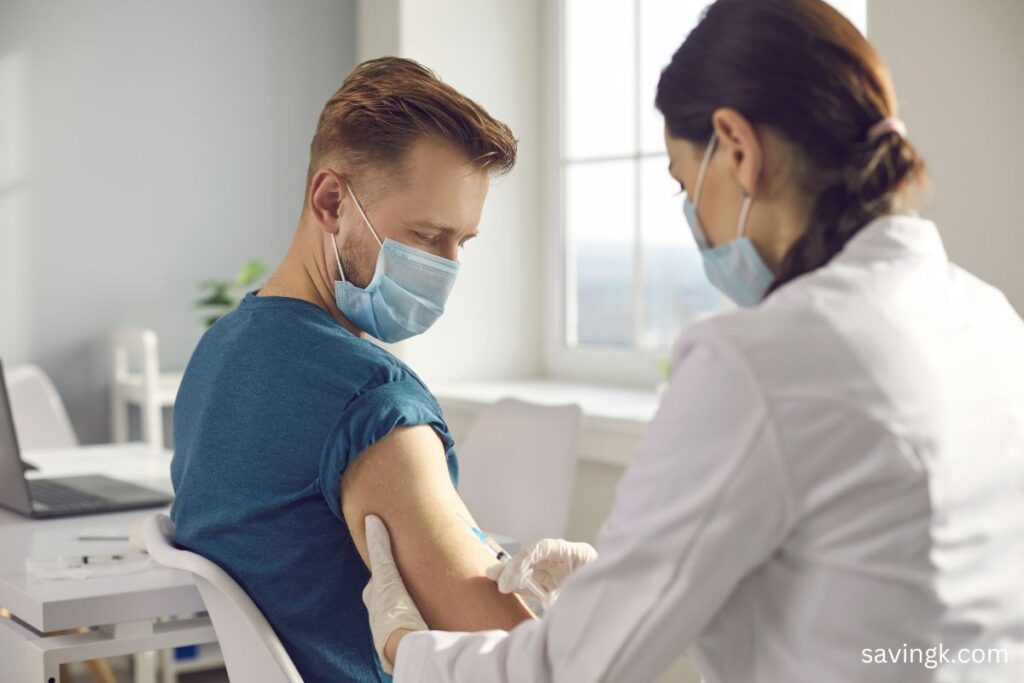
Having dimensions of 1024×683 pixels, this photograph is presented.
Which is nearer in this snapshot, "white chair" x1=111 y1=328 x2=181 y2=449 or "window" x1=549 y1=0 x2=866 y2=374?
"window" x1=549 y1=0 x2=866 y2=374

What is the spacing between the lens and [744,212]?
924 millimetres

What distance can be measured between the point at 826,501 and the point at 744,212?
0.88 ft

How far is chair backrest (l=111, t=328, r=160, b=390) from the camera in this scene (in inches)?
134

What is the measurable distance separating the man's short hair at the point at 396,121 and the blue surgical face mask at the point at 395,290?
59mm

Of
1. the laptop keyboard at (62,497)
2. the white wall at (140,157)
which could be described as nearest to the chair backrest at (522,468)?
the laptop keyboard at (62,497)

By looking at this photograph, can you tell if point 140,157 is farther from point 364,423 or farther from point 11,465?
point 364,423

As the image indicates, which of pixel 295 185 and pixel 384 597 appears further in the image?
pixel 295 185

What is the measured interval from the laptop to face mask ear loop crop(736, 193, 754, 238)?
1.38 metres

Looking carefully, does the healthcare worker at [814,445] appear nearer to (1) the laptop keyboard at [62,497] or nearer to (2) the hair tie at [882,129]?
(2) the hair tie at [882,129]

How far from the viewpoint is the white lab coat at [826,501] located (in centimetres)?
76

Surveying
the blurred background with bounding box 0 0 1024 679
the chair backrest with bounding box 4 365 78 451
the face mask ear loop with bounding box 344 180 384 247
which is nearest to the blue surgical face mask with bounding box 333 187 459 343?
the face mask ear loop with bounding box 344 180 384 247

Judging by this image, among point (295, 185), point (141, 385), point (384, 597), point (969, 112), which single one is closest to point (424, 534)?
point (384, 597)

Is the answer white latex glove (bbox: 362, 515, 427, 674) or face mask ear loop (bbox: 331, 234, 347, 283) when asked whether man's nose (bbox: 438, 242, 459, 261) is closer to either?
face mask ear loop (bbox: 331, 234, 347, 283)

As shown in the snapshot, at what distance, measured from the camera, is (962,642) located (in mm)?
812
